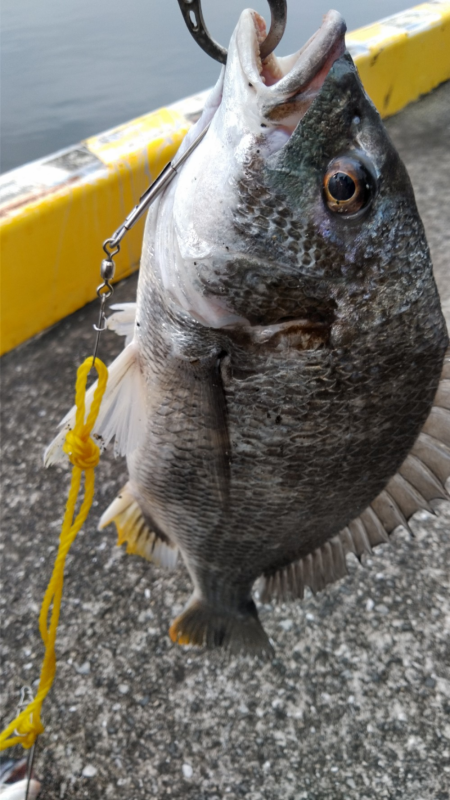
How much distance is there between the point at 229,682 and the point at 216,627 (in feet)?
0.78

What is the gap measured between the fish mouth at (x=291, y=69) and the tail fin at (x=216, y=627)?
4.10 ft

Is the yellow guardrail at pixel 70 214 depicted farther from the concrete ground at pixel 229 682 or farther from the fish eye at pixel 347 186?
the fish eye at pixel 347 186

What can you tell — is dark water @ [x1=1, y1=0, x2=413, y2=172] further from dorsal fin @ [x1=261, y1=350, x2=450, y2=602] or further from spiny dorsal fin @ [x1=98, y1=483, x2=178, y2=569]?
dorsal fin @ [x1=261, y1=350, x2=450, y2=602]

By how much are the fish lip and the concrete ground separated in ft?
5.07

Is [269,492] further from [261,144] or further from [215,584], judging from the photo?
[261,144]

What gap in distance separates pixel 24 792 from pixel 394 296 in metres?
1.46

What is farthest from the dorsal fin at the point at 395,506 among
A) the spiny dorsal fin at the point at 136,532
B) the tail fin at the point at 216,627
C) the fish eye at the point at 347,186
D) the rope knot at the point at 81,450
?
the rope knot at the point at 81,450

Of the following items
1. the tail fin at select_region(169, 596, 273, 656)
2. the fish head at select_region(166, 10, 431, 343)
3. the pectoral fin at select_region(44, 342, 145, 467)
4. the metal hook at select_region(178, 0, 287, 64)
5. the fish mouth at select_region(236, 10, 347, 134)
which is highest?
the metal hook at select_region(178, 0, 287, 64)

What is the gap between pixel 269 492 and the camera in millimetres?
1244

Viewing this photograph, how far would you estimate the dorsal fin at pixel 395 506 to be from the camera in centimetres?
133

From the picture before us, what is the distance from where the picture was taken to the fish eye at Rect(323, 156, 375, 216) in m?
0.96

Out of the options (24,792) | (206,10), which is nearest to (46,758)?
(24,792)

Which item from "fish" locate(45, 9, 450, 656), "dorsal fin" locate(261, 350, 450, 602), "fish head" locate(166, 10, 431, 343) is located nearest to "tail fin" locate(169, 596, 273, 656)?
"dorsal fin" locate(261, 350, 450, 602)

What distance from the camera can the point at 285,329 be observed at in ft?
3.51
